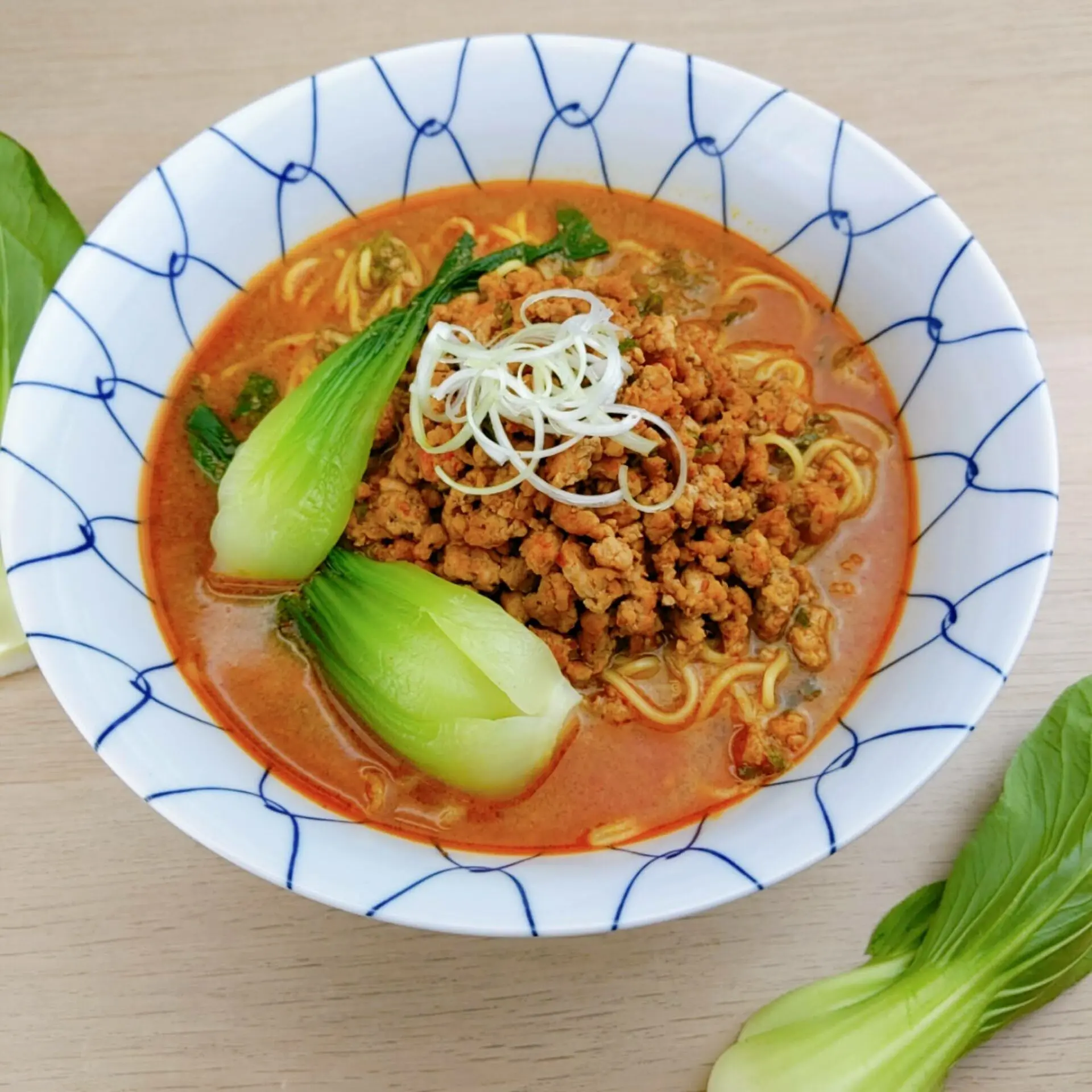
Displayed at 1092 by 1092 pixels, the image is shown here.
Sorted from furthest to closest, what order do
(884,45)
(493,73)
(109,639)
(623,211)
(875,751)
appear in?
(884,45) → (623,211) → (493,73) → (109,639) → (875,751)

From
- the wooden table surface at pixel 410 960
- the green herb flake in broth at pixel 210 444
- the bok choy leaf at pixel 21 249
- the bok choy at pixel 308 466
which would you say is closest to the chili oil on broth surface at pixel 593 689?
the green herb flake in broth at pixel 210 444

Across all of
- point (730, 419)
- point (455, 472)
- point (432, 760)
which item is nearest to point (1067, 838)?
point (730, 419)

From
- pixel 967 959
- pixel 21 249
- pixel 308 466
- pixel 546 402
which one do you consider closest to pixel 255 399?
pixel 308 466

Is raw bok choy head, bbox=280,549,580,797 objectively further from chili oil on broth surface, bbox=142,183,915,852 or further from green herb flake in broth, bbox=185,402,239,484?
green herb flake in broth, bbox=185,402,239,484

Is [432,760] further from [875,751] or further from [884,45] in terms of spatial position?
[884,45]

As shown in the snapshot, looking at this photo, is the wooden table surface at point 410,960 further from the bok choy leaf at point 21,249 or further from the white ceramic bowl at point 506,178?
the bok choy leaf at point 21,249
